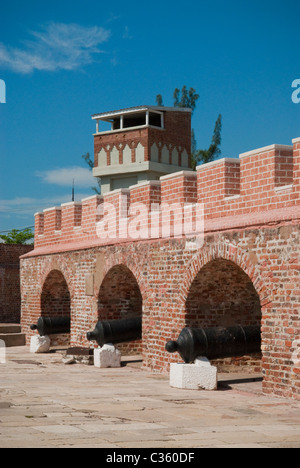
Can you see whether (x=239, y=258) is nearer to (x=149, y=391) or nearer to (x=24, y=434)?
(x=149, y=391)

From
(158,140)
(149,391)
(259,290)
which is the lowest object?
(149,391)

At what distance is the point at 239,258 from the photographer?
9.54 m

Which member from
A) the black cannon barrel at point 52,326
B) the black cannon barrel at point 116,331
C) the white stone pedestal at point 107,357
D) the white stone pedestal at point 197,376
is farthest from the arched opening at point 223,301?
the black cannon barrel at point 52,326

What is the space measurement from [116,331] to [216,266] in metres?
3.30

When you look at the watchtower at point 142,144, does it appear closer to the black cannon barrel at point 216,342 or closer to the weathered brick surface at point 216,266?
the weathered brick surface at point 216,266

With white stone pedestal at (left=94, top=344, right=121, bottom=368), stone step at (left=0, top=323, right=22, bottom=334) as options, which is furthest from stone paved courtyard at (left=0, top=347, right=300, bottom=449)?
stone step at (left=0, top=323, right=22, bottom=334)

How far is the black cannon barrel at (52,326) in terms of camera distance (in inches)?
643

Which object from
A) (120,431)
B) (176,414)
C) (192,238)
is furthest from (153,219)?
(120,431)

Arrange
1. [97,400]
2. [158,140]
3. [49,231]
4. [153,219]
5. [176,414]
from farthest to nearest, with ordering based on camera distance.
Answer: [158,140], [49,231], [153,219], [97,400], [176,414]

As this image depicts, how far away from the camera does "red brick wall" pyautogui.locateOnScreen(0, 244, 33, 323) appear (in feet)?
89.2

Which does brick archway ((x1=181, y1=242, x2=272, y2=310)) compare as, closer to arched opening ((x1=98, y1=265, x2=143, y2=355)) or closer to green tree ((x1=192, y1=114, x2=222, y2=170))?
arched opening ((x1=98, y1=265, x2=143, y2=355))

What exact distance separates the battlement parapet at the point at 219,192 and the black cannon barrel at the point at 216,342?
1.65 m

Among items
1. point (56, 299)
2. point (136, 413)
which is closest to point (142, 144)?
point (56, 299)
